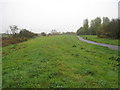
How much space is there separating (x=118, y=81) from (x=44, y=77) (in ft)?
15.0

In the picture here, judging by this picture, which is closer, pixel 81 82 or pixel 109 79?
pixel 81 82

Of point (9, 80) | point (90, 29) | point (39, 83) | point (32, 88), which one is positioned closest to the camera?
point (32, 88)

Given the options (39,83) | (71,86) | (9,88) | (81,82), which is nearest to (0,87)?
(9,88)

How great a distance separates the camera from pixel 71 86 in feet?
19.4

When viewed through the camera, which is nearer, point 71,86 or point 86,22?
point 71,86

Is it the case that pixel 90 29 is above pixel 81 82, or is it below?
above

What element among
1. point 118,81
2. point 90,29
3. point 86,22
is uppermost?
point 86,22

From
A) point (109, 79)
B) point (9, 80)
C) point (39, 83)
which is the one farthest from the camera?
point (109, 79)

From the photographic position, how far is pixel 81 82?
6398 mm

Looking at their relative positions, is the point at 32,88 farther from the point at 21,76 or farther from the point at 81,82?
the point at 81,82

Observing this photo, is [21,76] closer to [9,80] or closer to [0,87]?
[9,80]

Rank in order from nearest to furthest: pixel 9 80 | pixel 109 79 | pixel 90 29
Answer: pixel 9 80 → pixel 109 79 → pixel 90 29

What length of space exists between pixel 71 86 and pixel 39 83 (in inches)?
69.8

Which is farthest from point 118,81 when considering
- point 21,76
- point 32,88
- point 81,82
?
point 21,76
